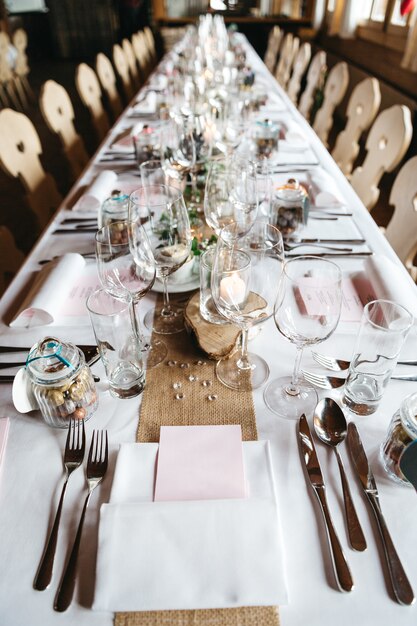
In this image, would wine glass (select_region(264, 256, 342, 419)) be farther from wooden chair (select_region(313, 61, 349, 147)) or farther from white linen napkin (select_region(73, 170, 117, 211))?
wooden chair (select_region(313, 61, 349, 147))

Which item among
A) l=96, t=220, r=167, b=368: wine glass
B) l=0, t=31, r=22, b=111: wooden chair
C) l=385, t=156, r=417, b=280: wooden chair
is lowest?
l=0, t=31, r=22, b=111: wooden chair

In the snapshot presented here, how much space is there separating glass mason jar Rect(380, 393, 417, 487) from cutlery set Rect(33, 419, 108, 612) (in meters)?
0.44

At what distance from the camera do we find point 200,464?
65cm

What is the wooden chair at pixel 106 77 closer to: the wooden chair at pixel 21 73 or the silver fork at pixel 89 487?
the wooden chair at pixel 21 73

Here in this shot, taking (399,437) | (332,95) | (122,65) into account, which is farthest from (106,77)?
(399,437)

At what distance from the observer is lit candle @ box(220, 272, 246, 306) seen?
0.77 meters

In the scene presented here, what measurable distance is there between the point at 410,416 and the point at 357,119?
2180 mm

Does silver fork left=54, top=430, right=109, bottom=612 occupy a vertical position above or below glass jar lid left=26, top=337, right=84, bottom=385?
below

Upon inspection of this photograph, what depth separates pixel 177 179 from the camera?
1.35 metres

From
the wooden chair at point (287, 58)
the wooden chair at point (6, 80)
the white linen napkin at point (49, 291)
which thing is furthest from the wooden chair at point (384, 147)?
the wooden chair at point (6, 80)

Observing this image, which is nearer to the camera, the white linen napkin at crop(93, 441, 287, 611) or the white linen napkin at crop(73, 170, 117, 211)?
the white linen napkin at crop(93, 441, 287, 611)

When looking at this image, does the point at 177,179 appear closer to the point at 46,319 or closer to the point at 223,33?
the point at 46,319

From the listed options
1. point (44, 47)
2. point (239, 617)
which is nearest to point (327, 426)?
point (239, 617)

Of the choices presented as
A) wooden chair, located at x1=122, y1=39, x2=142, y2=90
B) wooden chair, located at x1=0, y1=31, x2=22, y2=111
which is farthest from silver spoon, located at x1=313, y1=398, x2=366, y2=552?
wooden chair, located at x1=0, y1=31, x2=22, y2=111
